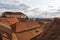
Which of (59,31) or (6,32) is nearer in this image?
(59,31)

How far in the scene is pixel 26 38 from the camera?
19.3 ft

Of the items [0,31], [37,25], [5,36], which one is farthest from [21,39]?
[37,25]

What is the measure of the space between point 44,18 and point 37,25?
0.45 metres

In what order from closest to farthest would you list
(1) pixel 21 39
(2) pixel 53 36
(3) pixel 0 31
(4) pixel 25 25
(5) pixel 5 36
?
1. (2) pixel 53 36
2. (3) pixel 0 31
3. (5) pixel 5 36
4. (1) pixel 21 39
5. (4) pixel 25 25

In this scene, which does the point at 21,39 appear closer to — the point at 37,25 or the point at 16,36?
the point at 16,36

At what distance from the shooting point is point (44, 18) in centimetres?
689

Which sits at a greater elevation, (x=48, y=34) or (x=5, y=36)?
(x=48, y=34)

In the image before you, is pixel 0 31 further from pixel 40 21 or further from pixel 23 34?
pixel 40 21

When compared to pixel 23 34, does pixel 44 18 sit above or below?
above

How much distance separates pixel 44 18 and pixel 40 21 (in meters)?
0.26

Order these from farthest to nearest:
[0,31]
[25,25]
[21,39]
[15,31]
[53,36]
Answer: [25,25] < [15,31] < [21,39] < [0,31] < [53,36]

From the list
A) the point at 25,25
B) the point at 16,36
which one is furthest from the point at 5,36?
the point at 25,25

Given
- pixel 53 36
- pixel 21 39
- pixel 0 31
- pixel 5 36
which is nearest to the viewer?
pixel 53 36

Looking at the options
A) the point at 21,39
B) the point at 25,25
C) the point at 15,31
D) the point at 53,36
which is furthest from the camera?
the point at 25,25
